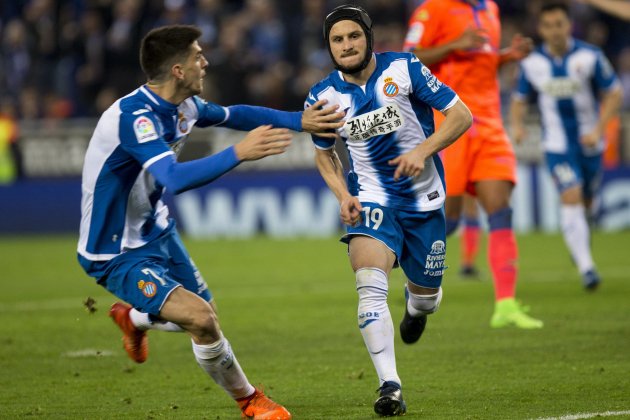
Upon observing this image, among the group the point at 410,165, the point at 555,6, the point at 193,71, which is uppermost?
the point at 193,71

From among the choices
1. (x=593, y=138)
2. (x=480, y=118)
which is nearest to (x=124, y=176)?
(x=480, y=118)

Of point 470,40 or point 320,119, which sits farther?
point 470,40

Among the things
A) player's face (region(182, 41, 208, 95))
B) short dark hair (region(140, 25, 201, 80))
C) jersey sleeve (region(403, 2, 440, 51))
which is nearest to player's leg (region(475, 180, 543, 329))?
jersey sleeve (region(403, 2, 440, 51))

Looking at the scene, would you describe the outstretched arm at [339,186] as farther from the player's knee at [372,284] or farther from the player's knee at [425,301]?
the player's knee at [425,301]

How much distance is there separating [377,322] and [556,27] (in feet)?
20.6

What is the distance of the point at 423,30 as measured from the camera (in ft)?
33.2

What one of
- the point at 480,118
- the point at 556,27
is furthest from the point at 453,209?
the point at 556,27

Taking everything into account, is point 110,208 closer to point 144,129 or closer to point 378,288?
point 144,129

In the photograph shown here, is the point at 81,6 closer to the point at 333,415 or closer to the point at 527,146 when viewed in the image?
the point at 527,146

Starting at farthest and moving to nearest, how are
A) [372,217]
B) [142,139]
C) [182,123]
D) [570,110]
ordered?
1. [570,110]
2. [372,217]
3. [182,123]
4. [142,139]

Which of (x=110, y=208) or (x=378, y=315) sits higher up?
(x=110, y=208)

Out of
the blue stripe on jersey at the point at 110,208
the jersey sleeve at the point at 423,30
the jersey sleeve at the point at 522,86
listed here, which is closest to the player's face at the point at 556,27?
the jersey sleeve at the point at 522,86

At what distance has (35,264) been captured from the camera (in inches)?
654

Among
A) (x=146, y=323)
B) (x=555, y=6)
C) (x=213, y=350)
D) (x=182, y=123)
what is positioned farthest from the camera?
(x=555, y=6)
